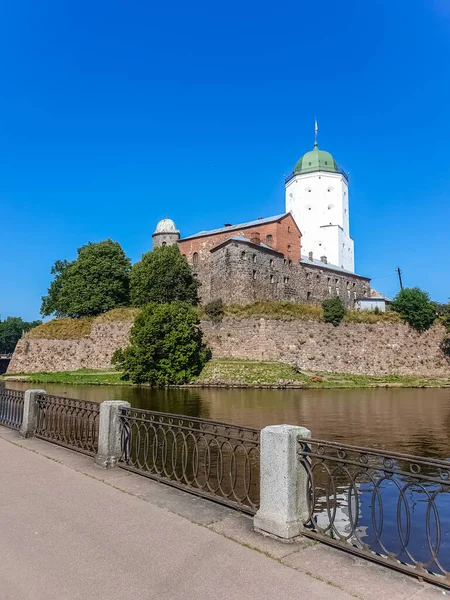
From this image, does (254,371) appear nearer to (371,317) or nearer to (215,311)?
(215,311)

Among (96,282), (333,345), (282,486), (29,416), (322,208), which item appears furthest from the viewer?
(322,208)

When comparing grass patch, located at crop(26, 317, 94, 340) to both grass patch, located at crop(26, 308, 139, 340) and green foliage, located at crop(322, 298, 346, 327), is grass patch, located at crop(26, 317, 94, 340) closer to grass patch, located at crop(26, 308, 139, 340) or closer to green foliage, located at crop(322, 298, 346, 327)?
grass patch, located at crop(26, 308, 139, 340)

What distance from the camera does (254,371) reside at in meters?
37.5

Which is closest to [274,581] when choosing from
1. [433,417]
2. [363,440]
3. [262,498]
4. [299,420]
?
[262,498]

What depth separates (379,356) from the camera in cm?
4547

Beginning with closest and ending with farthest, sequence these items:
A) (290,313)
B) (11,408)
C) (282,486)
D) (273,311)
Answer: (282,486) → (11,408) → (273,311) → (290,313)

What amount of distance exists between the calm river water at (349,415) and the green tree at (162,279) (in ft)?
84.7

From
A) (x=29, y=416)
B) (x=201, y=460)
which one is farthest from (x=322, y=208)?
(x=29, y=416)

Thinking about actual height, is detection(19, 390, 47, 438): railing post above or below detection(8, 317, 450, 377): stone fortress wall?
Answer: below

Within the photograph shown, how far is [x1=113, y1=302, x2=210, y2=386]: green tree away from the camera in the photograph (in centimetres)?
3719

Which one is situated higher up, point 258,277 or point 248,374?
point 258,277

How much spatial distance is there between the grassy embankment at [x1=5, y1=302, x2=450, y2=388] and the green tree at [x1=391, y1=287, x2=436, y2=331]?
3.71 ft

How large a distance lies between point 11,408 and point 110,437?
5.65 meters

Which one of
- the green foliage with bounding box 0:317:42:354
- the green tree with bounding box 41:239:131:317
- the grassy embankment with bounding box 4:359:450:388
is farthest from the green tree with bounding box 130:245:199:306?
the green foliage with bounding box 0:317:42:354
